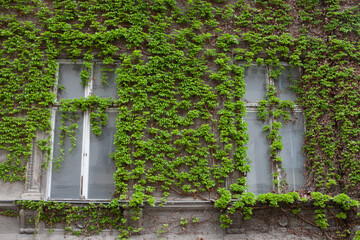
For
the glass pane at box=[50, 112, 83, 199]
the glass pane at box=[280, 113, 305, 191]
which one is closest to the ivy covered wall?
the glass pane at box=[280, 113, 305, 191]

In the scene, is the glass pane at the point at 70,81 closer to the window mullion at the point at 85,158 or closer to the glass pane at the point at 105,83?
the glass pane at the point at 105,83

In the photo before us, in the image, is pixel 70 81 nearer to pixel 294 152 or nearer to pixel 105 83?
pixel 105 83

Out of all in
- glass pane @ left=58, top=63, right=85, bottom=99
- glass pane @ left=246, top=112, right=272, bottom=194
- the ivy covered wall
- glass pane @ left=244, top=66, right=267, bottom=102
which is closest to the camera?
the ivy covered wall

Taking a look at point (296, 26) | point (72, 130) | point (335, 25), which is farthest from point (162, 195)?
point (335, 25)

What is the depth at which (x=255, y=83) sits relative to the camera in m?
7.15

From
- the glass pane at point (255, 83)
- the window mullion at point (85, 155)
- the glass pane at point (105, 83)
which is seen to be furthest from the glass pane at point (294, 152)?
the window mullion at point (85, 155)

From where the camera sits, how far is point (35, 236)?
20.1ft

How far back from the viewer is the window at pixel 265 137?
671 cm

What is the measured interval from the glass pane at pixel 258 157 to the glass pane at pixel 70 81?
3.40 metres

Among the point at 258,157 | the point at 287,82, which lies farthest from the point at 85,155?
the point at 287,82

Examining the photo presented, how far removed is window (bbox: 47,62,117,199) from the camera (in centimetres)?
652

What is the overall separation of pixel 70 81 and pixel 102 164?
5.85 feet

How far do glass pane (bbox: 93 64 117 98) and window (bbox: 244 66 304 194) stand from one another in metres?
2.68

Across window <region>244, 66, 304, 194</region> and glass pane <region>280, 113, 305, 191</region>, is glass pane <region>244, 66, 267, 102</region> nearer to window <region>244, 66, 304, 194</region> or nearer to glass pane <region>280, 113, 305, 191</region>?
window <region>244, 66, 304, 194</region>
